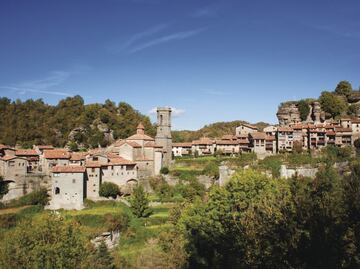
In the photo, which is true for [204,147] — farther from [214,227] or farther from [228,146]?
[214,227]

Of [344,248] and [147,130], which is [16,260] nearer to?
[344,248]

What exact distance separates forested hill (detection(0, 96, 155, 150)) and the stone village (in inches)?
638

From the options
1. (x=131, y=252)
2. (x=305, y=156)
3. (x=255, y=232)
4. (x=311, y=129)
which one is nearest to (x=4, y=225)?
(x=131, y=252)

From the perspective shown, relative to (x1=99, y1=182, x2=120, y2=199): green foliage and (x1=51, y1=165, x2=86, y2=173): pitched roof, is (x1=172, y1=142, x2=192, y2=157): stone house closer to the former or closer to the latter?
(x1=99, y1=182, x2=120, y2=199): green foliage

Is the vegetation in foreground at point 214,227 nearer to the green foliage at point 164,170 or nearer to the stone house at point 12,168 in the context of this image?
the green foliage at point 164,170

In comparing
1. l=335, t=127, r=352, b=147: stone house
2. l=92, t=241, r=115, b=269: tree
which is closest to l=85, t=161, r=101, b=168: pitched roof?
l=92, t=241, r=115, b=269: tree

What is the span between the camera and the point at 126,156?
156 feet

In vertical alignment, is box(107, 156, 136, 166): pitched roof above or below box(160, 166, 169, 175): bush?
above

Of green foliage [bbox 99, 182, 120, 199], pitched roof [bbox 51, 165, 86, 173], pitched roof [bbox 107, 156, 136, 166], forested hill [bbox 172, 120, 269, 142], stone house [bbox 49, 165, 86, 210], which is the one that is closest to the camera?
stone house [bbox 49, 165, 86, 210]

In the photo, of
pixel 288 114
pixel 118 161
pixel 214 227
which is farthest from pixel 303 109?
pixel 214 227

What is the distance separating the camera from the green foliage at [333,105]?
5844 centimetres

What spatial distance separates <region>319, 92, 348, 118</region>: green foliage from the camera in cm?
5844

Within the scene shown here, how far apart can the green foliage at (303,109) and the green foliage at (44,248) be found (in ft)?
151

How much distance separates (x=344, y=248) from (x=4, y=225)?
111ft
